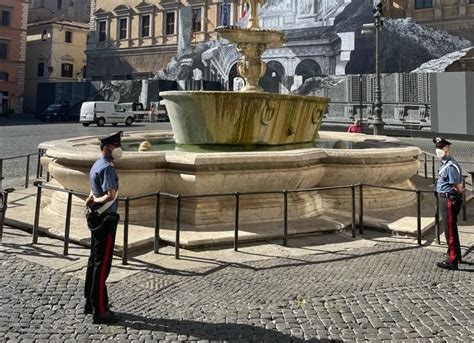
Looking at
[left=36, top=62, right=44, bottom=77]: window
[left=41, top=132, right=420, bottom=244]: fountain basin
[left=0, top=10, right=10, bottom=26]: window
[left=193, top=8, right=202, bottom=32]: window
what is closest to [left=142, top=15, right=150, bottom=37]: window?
[left=193, top=8, right=202, bottom=32]: window

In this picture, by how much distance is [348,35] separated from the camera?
35.2 metres

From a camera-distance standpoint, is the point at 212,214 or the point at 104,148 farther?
the point at 212,214

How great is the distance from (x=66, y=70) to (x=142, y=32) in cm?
1034

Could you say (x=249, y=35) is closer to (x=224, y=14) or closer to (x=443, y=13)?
(x=443, y=13)

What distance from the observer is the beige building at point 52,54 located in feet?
174

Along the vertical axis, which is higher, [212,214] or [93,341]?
[212,214]

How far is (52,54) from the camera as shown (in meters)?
53.0

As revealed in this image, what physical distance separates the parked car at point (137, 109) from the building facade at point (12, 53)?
639 inches

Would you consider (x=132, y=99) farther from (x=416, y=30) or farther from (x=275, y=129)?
(x=275, y=129)

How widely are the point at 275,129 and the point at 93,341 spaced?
239 inches

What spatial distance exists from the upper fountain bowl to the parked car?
29.6 metres

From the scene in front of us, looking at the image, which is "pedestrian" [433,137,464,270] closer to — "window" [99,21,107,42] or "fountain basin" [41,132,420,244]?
"fountain basin" [41,132,420,244]

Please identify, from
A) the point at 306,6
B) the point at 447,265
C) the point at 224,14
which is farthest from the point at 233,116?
the point at 224,14

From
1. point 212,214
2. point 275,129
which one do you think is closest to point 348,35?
point 275,129
